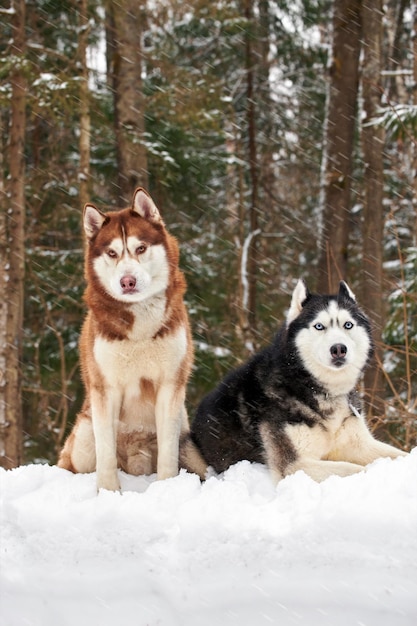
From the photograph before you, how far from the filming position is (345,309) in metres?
4.51

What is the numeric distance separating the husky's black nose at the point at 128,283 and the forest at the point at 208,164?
300 cm

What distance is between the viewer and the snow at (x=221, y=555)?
3.04m

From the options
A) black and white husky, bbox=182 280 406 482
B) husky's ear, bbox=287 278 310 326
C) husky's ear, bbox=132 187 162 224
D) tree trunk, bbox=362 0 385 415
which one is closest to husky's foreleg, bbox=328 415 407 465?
black and white husky, bbox=182 280 406 482

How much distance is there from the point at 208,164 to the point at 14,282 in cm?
755

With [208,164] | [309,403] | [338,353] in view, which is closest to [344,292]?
[338,353]

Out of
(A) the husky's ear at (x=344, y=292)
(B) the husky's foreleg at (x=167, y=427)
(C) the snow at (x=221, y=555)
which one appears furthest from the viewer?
(A) the husky's ear at (x=344, y=292)

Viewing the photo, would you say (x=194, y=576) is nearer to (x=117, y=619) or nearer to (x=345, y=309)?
(x=117, y=619)

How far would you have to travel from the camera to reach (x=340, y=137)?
10.1 meters

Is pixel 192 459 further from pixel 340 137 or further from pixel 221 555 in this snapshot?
pixel 340 137

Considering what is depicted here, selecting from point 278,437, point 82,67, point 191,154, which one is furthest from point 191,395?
point 278,437

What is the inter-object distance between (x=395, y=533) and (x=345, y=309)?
1.65 metres

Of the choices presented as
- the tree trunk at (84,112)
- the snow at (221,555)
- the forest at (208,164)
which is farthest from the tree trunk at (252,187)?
the snow at (221,555)

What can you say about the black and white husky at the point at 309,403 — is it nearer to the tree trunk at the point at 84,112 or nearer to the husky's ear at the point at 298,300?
the husky's ear at the point at 298,300

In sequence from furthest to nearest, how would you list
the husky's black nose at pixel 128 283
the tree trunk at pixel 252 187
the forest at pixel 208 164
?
the tree trunk at pixel 252 187 → the forest at pixel 208 164 → the husky's black nose at pixel 128 283
